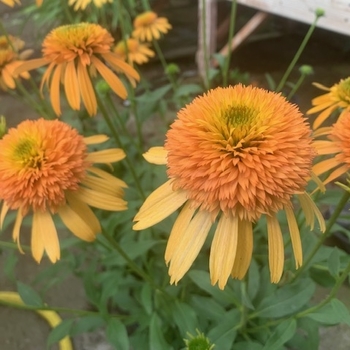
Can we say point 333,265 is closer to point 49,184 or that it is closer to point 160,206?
point 160,206

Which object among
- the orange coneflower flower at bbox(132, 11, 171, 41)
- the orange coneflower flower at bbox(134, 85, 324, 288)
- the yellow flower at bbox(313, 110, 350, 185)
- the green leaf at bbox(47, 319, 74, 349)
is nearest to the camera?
the orange coneflower flower at bbox(134, 85, 324, 288)

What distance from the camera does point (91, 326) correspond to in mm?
847

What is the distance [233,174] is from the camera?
47cm

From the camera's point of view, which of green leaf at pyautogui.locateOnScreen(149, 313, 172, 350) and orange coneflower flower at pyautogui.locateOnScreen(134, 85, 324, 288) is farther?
green leaf at pyautogui.locateOnScreen(149, 313, 172, 350)

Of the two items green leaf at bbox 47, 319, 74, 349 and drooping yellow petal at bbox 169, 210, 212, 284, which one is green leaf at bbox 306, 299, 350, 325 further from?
green leaf at bbox 47, 319, 74, 349

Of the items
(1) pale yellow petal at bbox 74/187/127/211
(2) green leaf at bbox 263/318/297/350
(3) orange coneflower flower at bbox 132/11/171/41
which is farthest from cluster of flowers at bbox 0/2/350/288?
(3) orange coneflower flower at bbox 132/11/171/41

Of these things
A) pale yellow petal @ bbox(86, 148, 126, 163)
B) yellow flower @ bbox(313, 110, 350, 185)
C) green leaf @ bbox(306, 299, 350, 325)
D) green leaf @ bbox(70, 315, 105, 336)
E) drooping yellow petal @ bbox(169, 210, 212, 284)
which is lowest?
green leaf @ bbox(70, 315, 105, 336)

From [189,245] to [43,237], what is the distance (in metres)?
0.23

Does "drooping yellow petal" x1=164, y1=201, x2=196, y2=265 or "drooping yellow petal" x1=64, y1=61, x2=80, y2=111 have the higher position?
"drooping yellow petal" x1=64, y1=61, x2=80, y2=111

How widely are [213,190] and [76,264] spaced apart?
522 millimetres

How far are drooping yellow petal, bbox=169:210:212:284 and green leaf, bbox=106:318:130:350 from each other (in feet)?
1.12

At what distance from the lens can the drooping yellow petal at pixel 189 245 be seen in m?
0.48

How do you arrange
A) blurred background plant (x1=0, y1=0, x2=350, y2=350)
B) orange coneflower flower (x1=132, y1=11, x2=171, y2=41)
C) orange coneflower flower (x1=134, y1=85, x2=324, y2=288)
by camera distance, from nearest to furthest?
1. orange coneflower flower (x1=134, y1=85, x2=324, y2=288)
2. blurred background plant (x1=0, y1=0, x2=350, y2=350)
3. orange coneflower flower (x1=132, y1=11, x2=171, y2=41)

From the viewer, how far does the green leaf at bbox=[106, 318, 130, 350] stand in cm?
78
